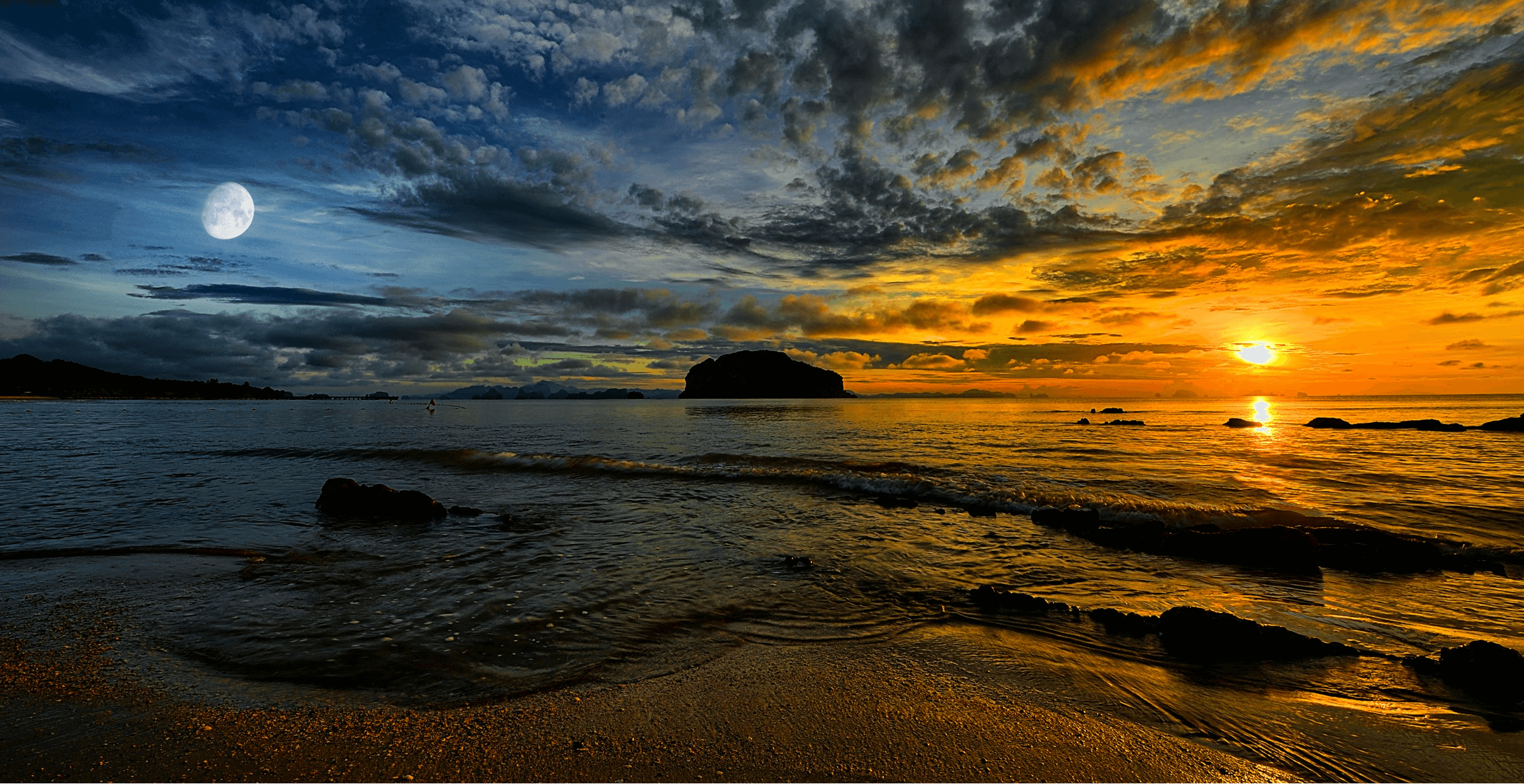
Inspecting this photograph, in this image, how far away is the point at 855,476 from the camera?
22078 millimetres

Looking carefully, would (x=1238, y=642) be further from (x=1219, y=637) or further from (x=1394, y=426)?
(x=1394, y=426)

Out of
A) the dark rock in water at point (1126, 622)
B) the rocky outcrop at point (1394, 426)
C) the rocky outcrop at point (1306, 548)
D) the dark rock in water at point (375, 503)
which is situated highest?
the rocky outcrop at point (1394, 426)

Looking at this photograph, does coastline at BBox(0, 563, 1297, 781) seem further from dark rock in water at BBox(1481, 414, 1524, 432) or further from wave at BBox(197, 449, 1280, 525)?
dark rock in water at BBox(1481, 414, 1524, 432)

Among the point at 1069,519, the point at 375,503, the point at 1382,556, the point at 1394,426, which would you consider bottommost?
the point at 375,503

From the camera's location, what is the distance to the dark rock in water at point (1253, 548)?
421 inches

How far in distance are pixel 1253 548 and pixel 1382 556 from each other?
2241 millimetres

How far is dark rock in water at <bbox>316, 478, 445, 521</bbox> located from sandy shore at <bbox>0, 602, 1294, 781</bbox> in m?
8.94

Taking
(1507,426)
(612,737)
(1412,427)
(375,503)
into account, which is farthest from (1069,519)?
(1412,427)

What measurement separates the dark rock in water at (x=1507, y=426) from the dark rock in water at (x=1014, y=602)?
69371 mm

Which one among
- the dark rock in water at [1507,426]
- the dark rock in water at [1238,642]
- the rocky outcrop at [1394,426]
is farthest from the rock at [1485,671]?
the dark rock in water at [1507,426]

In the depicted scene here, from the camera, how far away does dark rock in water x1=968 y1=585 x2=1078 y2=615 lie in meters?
8.12

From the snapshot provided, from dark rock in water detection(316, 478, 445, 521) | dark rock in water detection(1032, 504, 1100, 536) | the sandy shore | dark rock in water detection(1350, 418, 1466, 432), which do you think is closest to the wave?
dark rock in water detection(1032, 504, 1100, 536)

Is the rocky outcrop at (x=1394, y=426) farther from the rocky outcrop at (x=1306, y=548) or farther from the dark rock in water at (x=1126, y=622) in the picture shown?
the dark rock in water at (x=1126, y=622)

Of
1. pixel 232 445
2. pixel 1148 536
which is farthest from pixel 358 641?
pixel 232 445
